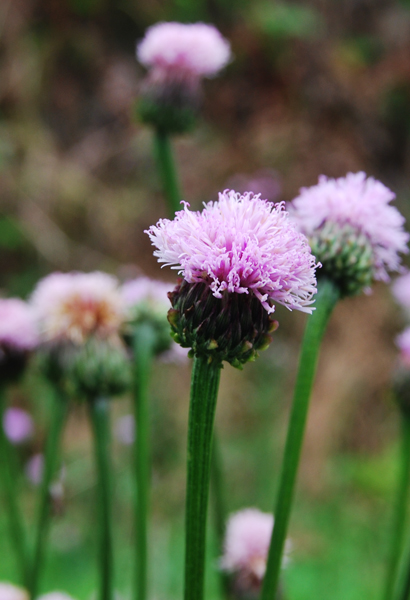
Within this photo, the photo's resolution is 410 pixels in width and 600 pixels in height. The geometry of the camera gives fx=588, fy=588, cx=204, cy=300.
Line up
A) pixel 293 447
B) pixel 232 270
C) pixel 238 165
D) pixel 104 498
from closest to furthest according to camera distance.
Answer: pixel 232 270, pixel 293 447, pixel 104 498, pixel 238 165

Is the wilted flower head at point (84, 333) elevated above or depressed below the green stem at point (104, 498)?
above

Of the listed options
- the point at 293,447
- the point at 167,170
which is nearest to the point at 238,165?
the point at 167,170

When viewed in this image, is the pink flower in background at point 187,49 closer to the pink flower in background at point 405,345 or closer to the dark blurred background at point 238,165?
the pink flower in background at point 405,345

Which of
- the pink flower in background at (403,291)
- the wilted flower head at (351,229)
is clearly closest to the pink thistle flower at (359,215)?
the wilted flower head at (351,229)

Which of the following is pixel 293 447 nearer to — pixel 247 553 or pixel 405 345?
pixel 247 553

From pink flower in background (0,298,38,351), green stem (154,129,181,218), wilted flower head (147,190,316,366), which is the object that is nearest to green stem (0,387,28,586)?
pink flower in background (0,298,38,351)

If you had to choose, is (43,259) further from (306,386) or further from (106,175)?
(306,386)
